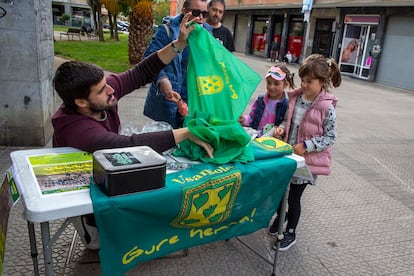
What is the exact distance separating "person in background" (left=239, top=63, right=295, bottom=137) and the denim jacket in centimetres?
55

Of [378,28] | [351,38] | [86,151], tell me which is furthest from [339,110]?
[351,38]

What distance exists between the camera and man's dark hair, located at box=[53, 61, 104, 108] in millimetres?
1785

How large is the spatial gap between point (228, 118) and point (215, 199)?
448 millimetres

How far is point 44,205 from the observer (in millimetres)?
1370

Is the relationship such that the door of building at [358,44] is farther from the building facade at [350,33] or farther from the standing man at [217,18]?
the standing man at [217,18]

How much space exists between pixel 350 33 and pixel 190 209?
1909cm

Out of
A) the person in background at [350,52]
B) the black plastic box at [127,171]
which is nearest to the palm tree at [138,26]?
the black plastic box at [127,171]

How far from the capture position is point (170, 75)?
2.70 metres

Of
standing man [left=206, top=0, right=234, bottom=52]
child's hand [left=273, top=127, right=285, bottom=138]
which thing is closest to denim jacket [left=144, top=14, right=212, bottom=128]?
standing man [left=206, top=0, right=234, bottom=52]

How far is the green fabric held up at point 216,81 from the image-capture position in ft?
6.48

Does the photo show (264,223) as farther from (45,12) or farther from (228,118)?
(45,12)

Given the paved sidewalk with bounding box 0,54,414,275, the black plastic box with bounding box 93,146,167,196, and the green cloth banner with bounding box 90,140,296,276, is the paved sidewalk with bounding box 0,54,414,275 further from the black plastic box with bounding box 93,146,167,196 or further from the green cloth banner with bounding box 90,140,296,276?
the black plastic box with bounding box 93,146,167,196

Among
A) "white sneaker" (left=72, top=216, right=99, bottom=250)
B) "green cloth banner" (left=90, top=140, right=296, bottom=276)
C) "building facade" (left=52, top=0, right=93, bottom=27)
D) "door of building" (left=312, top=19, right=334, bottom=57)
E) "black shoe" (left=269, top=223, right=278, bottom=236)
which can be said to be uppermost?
"building facade" (left=52, top=0, right=93, bottom=27)

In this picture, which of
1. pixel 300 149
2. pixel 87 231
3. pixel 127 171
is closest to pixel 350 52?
pixel 300 149
